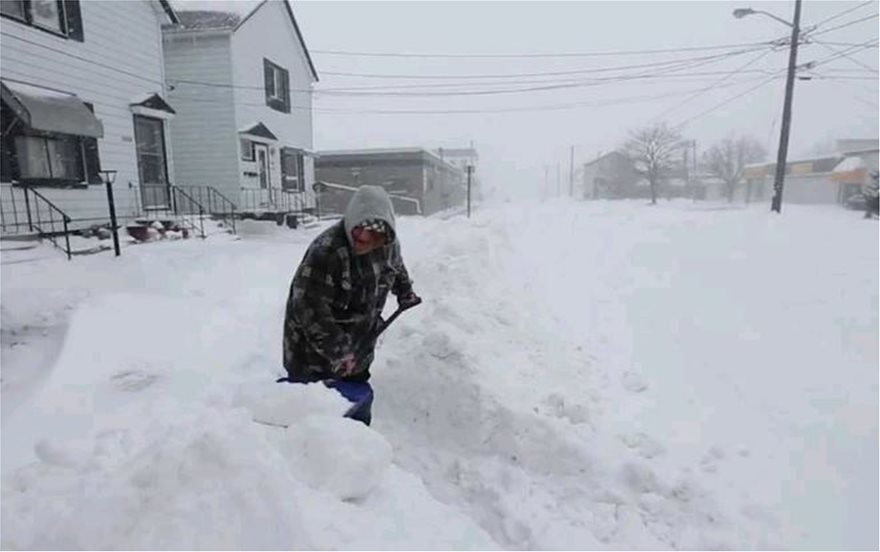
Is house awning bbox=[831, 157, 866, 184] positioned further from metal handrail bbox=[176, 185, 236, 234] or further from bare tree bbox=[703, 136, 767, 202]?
metal handrail bbox=[176, 185, 236, 234]

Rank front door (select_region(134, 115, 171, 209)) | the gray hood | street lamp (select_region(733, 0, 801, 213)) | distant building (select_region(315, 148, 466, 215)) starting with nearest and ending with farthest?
1. the gray hood
2. front door (select_region(134, 115, 171, 209))
3. street lamp (select_region(733, 0, 801, 213))
4. distant building (select_region(315, 148, 466, 215))

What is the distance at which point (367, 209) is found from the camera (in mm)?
2738

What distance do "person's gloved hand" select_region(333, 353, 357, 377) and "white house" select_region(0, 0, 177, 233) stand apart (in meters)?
9.41

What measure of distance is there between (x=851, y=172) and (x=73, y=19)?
36.0 meters

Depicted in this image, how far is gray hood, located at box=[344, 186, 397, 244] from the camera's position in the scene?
2.74 m

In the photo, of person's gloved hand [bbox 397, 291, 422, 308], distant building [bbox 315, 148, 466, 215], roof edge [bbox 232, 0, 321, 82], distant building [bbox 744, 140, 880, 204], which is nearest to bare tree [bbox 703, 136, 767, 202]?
distant building [bbox 744, 140, 880, 204]

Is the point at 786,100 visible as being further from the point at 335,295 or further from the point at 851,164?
the point at 851,164

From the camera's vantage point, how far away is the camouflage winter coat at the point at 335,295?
278cm

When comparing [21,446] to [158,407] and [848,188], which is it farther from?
[848,188]

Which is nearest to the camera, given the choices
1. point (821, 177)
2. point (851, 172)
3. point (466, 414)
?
point (466, 414)

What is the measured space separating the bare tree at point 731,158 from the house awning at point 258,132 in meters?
45.8

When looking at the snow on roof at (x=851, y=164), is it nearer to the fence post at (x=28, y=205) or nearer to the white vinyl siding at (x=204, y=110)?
the white vinyl siding at (x=204, y=110)

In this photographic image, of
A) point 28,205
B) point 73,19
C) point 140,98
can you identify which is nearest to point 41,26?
point 73,19

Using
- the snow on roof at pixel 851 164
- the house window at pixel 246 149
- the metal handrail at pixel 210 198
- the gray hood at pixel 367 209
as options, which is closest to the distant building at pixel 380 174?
the house window at pixel 246 149
